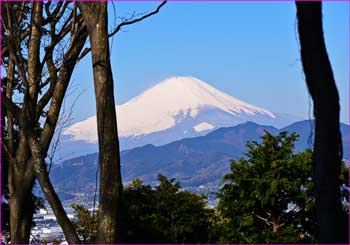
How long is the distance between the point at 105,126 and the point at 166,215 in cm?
374

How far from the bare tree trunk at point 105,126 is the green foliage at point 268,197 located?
3165mm

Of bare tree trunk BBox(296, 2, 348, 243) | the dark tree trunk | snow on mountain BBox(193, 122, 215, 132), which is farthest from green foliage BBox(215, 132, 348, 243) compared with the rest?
snow on mountain BBox(193, 122, 215, 132)

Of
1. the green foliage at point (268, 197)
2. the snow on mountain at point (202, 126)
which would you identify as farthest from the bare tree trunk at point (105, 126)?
the snow on mountain at point (202, 126)

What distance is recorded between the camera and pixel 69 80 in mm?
5414

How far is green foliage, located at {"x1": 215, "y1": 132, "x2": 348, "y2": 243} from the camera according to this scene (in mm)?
7047

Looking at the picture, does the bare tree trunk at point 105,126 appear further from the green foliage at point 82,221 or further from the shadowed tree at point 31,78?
the green foliage at point 82,221

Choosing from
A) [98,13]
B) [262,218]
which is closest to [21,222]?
[98,13]

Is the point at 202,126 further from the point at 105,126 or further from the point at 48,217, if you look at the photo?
the point at 105,126

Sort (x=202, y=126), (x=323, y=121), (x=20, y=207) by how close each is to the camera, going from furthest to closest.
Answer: (x=202, y=126), (x=20, y=207), (x=323, y=121)

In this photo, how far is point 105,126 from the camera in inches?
162

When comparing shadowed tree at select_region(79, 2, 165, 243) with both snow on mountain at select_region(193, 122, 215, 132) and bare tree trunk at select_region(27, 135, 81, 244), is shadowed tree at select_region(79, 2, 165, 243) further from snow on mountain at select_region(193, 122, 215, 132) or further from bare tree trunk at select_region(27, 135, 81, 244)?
snow on mountain at select_region(193, 122, 215, 132)

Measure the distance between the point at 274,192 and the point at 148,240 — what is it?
159cm

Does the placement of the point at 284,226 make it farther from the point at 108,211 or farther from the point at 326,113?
the point at 326,113

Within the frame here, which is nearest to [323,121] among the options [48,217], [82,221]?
[48,217]
